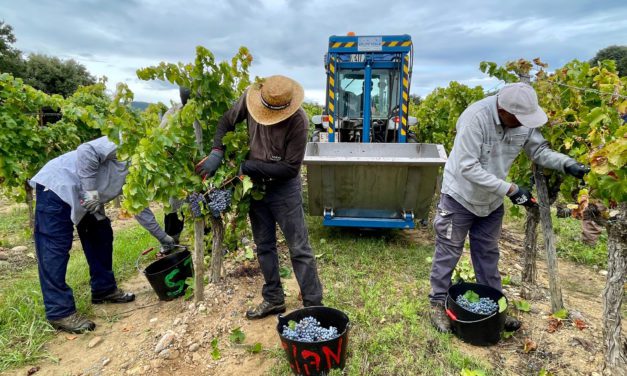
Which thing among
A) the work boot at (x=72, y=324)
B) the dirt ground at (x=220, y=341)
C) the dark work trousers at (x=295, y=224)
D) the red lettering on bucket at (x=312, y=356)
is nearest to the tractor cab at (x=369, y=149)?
the dirt ground at (x=220, y=341)

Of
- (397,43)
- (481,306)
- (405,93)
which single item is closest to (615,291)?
(481,306)

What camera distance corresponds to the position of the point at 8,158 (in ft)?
16.4

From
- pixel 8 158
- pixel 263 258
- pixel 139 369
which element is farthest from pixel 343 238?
pixel 8 158

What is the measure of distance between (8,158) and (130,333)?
10.7 feet

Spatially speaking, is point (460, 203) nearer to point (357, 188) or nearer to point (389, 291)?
point (389, 291)

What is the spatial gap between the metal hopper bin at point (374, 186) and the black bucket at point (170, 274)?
1.73 m

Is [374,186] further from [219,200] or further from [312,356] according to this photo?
[312,356]

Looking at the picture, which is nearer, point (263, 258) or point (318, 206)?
point (263, 258)

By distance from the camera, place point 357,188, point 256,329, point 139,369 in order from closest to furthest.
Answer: point 139,369
point 256,329
point 357,188

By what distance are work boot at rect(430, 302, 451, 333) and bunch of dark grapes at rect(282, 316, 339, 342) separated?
938mm

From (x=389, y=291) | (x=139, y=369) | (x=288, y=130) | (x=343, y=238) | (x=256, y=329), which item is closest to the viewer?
(x=139, y=369)

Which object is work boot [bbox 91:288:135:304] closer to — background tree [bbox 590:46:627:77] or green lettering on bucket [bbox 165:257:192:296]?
green lettering on bucket [bbox 165:257:192:296]

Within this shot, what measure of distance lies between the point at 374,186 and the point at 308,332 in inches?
101

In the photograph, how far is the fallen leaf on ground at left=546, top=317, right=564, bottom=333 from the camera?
304cm
